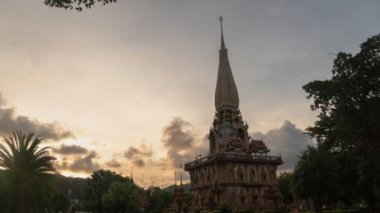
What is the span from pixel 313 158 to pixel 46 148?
28.1 meters

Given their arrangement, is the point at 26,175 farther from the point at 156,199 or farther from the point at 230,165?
the point at 156,199

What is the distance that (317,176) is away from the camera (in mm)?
43438

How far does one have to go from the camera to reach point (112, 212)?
80.6 meters

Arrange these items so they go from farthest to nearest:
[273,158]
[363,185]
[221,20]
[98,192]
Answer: [221,20]
[98,192]
[273,158]
[363,185]

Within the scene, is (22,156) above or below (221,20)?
below

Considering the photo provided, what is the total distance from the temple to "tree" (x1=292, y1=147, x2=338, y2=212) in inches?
679

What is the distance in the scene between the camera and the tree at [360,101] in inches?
1348

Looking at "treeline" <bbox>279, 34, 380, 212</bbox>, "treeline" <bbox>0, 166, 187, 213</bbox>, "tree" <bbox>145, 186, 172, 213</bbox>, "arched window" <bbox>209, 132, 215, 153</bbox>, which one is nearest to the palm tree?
"treeline" <bbox>279, 34, 380, 212</bbox>

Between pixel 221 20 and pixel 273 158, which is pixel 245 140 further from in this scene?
pixel 221 20

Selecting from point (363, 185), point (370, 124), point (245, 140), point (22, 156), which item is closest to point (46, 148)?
point (22, 156)

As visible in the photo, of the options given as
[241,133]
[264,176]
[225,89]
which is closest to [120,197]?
[241,133]

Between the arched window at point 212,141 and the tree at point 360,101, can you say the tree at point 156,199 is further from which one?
the tree at point 360,101

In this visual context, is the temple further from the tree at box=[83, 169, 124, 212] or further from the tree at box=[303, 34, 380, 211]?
the tree at box=[303, 34, 380, 211]

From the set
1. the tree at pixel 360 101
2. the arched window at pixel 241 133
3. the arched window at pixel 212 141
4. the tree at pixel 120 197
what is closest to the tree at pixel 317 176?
the tree at pixel 360 101
